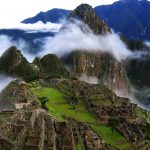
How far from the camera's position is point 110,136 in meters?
71.8

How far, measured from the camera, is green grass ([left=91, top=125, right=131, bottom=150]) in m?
67.6

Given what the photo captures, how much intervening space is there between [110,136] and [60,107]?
2482 centimetres

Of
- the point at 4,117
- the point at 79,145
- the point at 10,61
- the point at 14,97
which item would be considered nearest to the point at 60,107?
the point at 14,97

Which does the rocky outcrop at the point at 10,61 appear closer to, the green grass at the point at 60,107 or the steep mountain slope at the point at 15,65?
the steep mountain slope at the point at 15,65

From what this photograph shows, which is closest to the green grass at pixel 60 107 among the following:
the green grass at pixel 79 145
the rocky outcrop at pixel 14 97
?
the rocky outcrop at pixel 14 97

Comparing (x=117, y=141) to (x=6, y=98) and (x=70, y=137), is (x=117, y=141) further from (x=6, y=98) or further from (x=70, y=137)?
(x=6, y=98)

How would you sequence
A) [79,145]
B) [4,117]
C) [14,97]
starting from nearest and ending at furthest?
[79,145] < [4,117] < [14,97]

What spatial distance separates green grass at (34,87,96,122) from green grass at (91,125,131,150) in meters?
6.26

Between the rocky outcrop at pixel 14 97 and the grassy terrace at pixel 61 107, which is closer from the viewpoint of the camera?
the grassy terrace at pixel 61 107

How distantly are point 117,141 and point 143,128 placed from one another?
9836 mm

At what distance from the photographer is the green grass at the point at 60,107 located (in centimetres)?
8523

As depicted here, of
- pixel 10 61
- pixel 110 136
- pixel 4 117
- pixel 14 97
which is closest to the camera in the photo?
pixel 4 117

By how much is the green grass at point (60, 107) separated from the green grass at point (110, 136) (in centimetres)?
626

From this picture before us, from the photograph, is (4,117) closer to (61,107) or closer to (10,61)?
(61,107)
